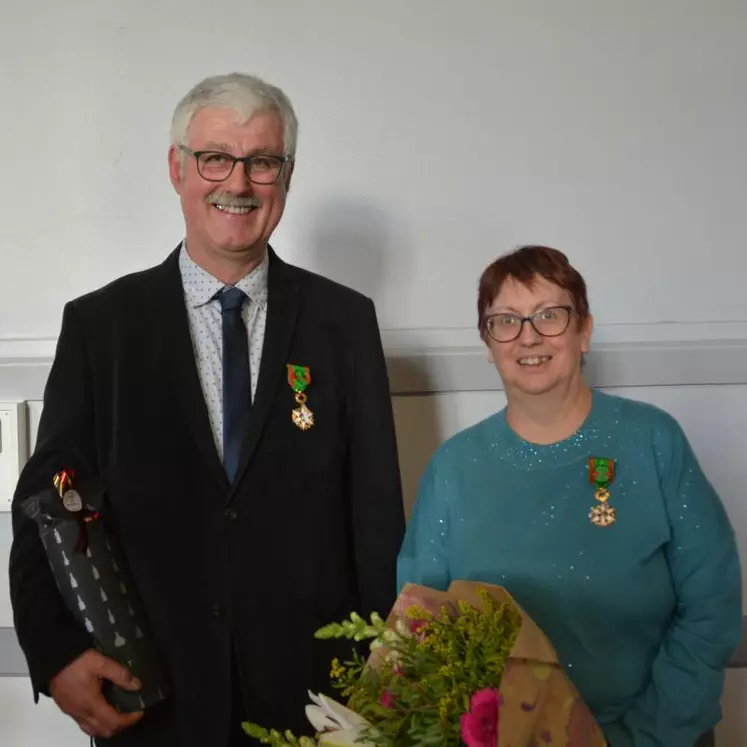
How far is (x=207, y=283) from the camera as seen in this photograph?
1.58m

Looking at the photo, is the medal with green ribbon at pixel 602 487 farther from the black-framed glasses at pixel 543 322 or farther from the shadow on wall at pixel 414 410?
the shadow on wall at pixel 414 410

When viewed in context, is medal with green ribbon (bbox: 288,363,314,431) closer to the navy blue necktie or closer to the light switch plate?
the navy blue necktie

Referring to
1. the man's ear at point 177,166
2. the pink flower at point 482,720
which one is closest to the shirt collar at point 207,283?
the man's ear at point 177,166

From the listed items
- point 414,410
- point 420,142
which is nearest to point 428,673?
point 414,410

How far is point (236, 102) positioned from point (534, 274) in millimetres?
544

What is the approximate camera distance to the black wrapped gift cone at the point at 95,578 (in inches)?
57.8

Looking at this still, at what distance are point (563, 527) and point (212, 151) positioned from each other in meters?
0.80

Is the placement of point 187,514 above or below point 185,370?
below

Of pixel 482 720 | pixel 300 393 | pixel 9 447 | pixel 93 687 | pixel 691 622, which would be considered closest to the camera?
pixel 482 720

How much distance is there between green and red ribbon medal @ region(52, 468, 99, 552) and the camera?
1469 millimetres

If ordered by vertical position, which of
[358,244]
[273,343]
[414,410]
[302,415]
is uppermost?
[358,244]

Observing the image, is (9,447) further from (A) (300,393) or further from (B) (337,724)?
(B) (337,724)

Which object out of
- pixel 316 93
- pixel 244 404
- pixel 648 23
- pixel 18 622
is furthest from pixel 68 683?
pixel 648 23

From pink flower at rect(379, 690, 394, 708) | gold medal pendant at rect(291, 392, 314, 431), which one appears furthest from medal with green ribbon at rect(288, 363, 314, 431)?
pink flower at rect(379, 690, 394, 708)
